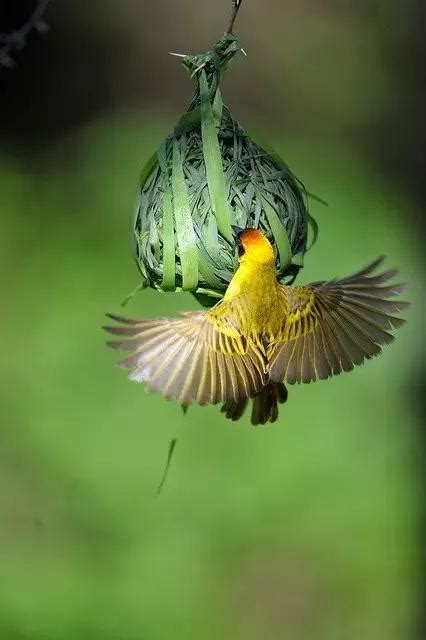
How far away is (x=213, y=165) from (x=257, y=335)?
37 cm

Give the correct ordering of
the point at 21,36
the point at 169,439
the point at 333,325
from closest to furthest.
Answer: the point at 333,325 → the point at 21,36 → the point at 169,439

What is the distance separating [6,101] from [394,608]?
2964 mm

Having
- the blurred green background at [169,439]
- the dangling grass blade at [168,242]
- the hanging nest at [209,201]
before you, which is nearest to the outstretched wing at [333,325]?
the hanging nest at [209,201]

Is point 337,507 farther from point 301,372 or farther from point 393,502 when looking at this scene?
point 301,372

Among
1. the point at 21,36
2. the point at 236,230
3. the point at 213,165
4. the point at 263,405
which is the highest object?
the point at 21,36

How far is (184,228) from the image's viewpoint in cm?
225

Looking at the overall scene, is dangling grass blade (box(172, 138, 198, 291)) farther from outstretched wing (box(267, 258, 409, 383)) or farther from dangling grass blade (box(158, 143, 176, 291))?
outstretched wing (box(267, 258, 409, 383))

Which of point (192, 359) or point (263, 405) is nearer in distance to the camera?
point (192, 359)

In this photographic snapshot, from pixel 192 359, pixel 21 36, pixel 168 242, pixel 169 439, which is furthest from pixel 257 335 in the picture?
pixel 169 439

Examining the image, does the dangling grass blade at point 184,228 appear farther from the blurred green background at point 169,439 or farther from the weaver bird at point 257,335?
the blurred green background at point 169,439

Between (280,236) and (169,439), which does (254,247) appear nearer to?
(280,236)

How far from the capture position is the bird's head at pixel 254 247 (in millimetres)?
2100

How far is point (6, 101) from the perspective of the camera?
5520 millimetres

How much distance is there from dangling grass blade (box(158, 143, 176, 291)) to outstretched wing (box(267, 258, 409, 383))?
23 centimetres
